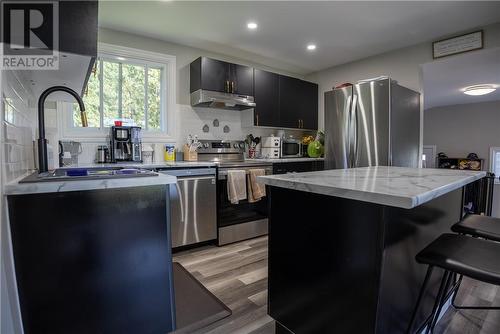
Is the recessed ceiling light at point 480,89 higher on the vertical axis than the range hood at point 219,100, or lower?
higher

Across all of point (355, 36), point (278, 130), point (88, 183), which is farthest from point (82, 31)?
Answer: point (278, 130)

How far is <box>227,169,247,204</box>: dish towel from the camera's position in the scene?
118 inches

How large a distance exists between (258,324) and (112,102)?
2818mm

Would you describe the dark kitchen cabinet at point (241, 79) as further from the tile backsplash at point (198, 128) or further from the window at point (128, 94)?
the window at point (128, 94)

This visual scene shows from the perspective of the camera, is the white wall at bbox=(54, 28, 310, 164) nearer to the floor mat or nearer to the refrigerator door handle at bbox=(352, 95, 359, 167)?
the refrigerator door handle at bbox=(352, 95, 359, 167)

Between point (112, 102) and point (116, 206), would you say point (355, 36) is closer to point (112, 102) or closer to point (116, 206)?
point (112, 102)

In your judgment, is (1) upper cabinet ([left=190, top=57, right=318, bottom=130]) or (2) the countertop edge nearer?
(2) the countertop edge

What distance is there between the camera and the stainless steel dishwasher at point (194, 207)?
2746 millimetres

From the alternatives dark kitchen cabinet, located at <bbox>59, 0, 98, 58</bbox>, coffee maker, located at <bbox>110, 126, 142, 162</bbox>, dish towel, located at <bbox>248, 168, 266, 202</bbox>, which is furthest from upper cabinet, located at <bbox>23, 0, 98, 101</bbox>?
dish towel, located at <bbox>248, 168, 266, 202</bbox>

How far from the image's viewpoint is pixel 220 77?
3355mm

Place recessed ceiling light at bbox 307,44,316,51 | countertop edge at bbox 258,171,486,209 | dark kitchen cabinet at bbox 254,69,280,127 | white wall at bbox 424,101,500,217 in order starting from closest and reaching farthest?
1. countertop edge at bbox 258,171,486,209
2. recessed ceiling light at bbox 307,44,316,51
3. dark kitchen cabinet at bbox 254,69,280,127
4. white wall at bbox 424,101,500,217

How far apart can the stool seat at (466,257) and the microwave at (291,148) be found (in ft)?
9.53

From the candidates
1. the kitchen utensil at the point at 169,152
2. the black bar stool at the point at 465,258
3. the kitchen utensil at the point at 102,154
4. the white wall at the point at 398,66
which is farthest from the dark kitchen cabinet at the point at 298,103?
the black bar stool at the point at 465,258

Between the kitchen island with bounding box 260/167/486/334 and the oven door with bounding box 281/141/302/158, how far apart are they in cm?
265
